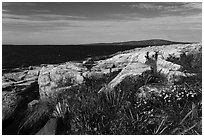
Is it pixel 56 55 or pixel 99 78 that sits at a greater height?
pixel 56 55

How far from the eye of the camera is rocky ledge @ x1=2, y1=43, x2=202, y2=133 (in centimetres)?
446

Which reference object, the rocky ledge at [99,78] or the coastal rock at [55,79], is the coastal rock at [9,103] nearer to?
the rocky ledge at [99,78]

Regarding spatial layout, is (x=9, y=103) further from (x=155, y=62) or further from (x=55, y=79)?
(x=155, y=62)

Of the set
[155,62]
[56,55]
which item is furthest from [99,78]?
[56,55]

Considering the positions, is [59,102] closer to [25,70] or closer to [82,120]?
[82,120]

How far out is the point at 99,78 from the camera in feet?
15.9

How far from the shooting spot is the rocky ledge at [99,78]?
176 inches

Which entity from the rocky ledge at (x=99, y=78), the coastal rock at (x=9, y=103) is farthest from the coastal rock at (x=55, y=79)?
the coastal rock at (x=9, y=103)

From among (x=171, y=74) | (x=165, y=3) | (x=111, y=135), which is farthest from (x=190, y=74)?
(x=111, y=135)

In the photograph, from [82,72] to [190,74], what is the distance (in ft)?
5.62

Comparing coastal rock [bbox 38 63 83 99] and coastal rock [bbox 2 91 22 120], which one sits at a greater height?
coastal rock [bbox 38 63 83 99]

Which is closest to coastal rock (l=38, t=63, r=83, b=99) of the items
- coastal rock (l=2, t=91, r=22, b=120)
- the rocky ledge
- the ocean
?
the rocky ledge

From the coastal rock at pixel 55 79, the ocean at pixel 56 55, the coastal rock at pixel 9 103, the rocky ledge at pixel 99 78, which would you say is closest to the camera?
the coastal rock at pixel 9 103

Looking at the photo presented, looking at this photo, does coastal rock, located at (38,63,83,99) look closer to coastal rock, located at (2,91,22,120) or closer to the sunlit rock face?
coastal rock, located at (2,91,22,120)
